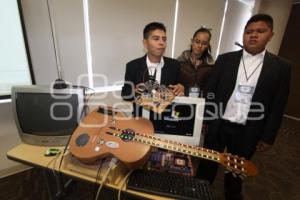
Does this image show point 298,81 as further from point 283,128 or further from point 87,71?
point 87,71

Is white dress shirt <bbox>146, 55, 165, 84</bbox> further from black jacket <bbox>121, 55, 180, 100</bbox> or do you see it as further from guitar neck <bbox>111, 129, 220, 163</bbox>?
guitar neck <bbox>111, 129, 220, 163</bbox>

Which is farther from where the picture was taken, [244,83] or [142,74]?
[142,74]

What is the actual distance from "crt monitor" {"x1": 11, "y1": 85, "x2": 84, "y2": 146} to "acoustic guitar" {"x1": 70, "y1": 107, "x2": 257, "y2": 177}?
0.67 feet

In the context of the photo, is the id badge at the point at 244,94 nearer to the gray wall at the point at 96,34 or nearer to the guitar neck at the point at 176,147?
the guitar neck at the point at 176,147

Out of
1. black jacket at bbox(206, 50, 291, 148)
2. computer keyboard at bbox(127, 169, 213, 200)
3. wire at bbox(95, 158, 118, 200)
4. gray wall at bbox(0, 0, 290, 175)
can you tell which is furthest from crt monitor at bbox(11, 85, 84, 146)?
black jacket at bbox(206, 50, 291, 148)

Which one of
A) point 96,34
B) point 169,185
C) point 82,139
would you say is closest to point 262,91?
point 169,185

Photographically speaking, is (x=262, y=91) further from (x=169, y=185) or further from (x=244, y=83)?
(x=169, y=185)

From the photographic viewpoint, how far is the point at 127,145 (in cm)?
86

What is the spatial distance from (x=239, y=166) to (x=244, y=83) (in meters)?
0.70

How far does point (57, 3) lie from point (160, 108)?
1518 millimetres

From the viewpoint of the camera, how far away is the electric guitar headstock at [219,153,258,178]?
78 centimetres

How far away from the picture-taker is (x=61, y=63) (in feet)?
5.94

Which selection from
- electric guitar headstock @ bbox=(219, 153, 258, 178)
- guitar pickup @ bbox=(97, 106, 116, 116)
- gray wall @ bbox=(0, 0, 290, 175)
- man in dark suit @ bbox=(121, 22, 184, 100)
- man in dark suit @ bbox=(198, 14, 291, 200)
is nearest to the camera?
electric guitar headstock @ bbox=(219, 153, 258, 178)

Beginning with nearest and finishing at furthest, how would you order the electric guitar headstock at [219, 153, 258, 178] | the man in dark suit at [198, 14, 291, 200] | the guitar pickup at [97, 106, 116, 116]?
the electric guitar headstock at [219, 153, 258, 178] < the guitar pickup at [97, 106, 116, 116] < the man in dark suit at [198, 14, 291, 200]
